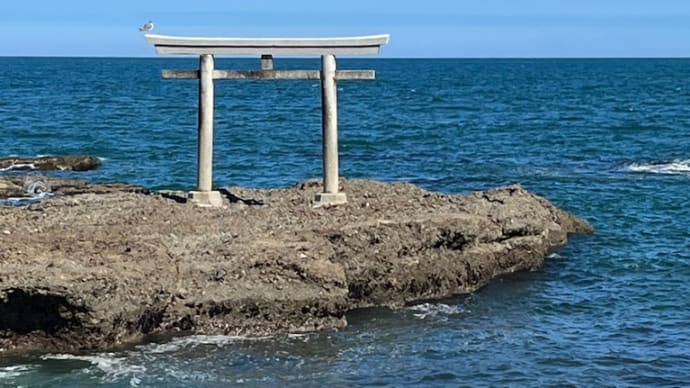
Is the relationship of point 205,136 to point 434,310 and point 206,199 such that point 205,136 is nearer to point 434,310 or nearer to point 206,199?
point 206,199

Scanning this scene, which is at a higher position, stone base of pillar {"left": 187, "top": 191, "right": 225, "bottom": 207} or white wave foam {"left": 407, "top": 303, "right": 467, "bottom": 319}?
stone base of pillar {"left": 187, "top": 191, "right": 225, "bottom": 207}

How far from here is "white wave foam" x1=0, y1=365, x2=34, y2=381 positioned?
1328 cm

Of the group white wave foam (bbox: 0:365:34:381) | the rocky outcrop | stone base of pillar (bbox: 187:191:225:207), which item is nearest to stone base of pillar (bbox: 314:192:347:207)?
stone base of pillar (bbox: 187:191:225:207)

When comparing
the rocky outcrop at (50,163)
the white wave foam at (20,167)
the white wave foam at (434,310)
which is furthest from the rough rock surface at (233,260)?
the rocky outcrop at (50,163)

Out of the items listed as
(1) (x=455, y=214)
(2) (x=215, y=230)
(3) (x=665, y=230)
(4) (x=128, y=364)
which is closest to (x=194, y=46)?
(2) (x=215, y=230)

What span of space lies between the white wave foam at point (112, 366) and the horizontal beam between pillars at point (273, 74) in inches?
239

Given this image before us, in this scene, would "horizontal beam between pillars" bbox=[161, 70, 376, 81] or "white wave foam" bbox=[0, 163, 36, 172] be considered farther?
"white wave foam" bbox=[0, 163, 36, 172]

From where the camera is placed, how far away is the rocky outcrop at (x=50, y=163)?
3203 centimetres

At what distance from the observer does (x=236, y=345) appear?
1461 centimetres

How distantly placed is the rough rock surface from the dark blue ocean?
1.17ft

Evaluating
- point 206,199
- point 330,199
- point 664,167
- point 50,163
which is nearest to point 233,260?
point 206,199

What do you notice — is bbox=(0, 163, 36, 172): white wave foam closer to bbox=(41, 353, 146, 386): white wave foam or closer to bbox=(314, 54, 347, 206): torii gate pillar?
bbox=(314, 54, 347, 206): torii gate pillar

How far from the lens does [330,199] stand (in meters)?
19.0

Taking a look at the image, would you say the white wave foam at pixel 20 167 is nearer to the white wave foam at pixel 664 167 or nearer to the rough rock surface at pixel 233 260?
the rough rock surface at pixel 233 260
